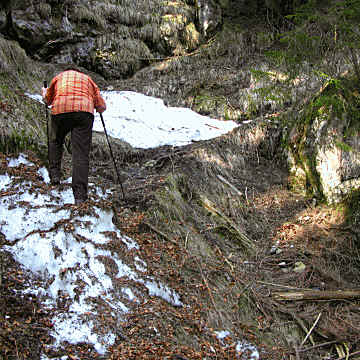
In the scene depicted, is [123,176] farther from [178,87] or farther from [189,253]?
[178,87]

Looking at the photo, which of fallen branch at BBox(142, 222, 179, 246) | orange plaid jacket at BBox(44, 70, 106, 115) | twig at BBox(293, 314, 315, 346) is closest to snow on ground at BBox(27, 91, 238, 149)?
orange plaid jacket at BBox(44, 70, 106, 115)

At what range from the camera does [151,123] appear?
7.94m

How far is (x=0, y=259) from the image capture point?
2771mm

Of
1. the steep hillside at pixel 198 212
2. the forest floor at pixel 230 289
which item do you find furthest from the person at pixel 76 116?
the forest floor at pixel 230 289

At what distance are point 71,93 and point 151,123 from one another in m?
4.12

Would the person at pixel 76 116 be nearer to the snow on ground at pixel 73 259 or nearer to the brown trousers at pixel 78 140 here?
the brown trousers at pixel 78 140

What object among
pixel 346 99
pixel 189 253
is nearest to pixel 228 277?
pixel 189 253

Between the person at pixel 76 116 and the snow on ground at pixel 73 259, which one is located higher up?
the person at pixel 76 116

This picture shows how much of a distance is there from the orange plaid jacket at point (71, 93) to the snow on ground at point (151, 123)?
2.81 metres

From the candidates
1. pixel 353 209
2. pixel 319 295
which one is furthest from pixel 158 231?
pixel 353 209

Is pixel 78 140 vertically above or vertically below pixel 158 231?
above

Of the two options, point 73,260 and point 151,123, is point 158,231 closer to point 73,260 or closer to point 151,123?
point 73,260

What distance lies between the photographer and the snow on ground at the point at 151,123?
720 centimetres

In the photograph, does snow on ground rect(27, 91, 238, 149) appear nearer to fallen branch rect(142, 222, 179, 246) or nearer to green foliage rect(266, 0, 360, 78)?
green foliage rect(266, 0, 360, 78)
